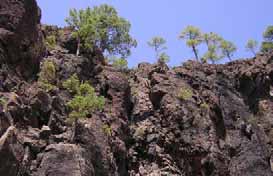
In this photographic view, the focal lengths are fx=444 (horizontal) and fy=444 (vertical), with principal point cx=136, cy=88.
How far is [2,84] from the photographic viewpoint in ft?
78.4

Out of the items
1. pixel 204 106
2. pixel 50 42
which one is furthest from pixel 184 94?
pixel 50 42

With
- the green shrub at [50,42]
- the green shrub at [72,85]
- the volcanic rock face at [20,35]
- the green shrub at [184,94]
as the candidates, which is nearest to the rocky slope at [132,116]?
the volcanic rock face at [20,35]

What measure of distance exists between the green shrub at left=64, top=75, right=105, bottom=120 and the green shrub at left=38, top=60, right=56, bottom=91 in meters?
1.05

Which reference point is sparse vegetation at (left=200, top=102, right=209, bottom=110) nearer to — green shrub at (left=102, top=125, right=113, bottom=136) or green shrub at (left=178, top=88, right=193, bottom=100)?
green shrub at (left=178, top=88, right=193, bottom=100)

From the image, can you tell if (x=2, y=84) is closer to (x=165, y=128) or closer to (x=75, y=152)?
(x=75, y=152)

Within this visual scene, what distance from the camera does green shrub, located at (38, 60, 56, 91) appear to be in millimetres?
26656

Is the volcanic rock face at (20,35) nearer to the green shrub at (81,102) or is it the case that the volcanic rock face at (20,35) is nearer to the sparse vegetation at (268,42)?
the green shrub at (81,102)

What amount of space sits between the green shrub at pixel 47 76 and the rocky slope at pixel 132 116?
520mm

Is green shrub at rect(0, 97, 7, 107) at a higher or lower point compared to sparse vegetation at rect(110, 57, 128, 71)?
lower

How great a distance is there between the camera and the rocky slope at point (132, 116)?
22.8 metres

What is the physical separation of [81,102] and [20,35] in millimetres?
5563

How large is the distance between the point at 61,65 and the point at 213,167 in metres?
13.0

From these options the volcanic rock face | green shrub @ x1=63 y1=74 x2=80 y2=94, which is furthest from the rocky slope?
green shrub @ x1=63 y1=74 x2=80 y2=94

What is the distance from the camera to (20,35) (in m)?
27.1
